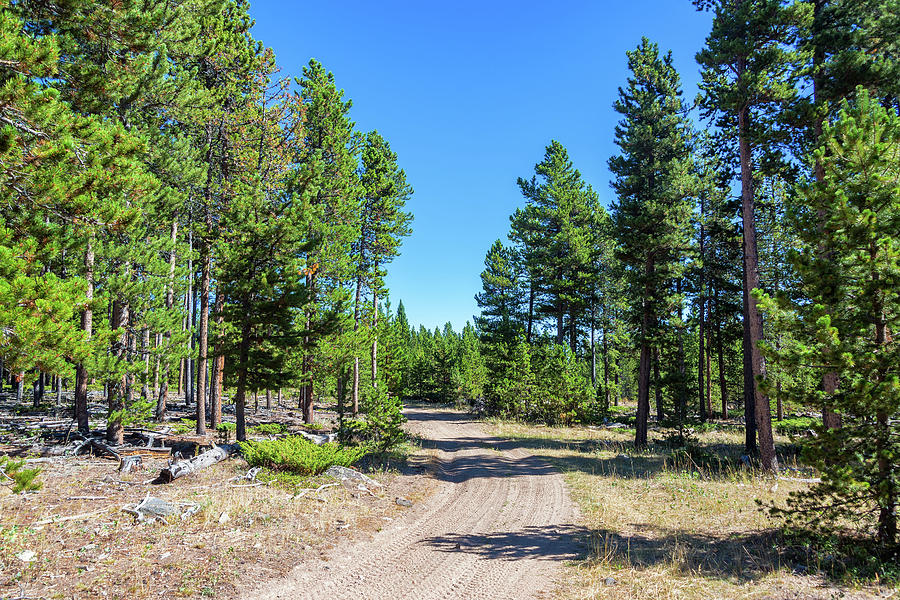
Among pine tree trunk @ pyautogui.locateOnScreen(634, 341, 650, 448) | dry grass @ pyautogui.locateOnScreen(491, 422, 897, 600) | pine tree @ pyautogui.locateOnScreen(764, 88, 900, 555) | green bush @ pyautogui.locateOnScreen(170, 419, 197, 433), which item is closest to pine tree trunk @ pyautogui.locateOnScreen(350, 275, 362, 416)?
green bush @ pyautogui.locateOnScreen(170, 419, 197, 433)

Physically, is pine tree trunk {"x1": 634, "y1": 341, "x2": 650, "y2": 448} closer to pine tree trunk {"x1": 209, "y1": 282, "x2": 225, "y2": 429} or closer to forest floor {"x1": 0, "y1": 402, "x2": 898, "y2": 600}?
forest floor {"x1": 0, "y1": 402, "x2": 898, "y2": 600}

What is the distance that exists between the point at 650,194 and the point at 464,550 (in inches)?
681

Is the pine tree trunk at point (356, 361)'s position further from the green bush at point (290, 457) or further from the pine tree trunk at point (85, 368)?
the pine tree trunk at point (85, 368)

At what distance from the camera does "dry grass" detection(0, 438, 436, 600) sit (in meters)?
5.53

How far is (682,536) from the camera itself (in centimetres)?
806

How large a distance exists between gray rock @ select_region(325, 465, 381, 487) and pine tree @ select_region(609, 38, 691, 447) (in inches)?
489

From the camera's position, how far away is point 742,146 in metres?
13.3

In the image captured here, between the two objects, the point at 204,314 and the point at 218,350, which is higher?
the point at 204,314

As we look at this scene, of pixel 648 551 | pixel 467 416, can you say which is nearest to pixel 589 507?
pixel 648 551

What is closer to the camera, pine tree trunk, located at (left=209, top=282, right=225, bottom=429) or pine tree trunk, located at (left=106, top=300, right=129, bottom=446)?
pine tree trunk, located at (left=106, top=300, right=129, bottom=446)

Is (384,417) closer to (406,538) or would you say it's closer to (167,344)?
(406,538)

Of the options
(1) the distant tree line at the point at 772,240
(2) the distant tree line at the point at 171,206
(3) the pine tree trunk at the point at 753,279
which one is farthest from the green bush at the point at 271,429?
(3) the pine tree trunk at the point at 753,279

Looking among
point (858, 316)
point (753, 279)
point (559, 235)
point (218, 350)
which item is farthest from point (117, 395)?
point (559, 235)

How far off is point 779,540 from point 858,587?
1.96 metres
